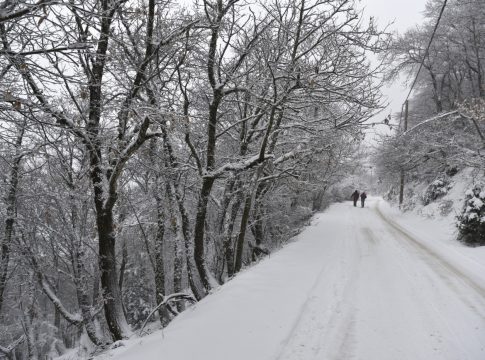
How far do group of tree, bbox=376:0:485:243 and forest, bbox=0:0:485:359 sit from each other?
19cm

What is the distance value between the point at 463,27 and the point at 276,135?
1563 cm

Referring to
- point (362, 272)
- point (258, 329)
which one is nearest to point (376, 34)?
point (362, 272)

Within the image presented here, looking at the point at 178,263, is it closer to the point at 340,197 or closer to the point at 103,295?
the point at 103,295

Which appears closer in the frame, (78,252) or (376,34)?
(376,34)

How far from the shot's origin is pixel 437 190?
21.6 metres

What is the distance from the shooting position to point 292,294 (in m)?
6.05

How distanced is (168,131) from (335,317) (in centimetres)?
398

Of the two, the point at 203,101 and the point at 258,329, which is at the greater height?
the point at 203,101

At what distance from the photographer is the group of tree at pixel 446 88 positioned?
714 inches

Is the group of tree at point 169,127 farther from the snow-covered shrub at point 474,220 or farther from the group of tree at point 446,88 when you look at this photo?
the group of tree at point 446,88

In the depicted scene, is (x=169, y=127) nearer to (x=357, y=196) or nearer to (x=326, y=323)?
(x=326, y=323)

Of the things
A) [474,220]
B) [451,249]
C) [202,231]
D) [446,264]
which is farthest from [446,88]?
[202,231]

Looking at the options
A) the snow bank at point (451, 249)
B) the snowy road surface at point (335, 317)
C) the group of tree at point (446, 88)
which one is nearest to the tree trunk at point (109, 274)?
the snowy road surface at point (335, 317)

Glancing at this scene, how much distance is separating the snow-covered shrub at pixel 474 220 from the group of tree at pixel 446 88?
445cm
